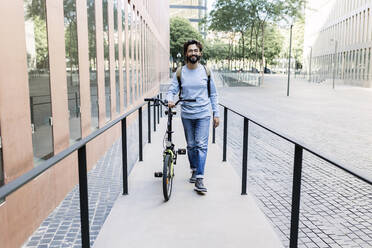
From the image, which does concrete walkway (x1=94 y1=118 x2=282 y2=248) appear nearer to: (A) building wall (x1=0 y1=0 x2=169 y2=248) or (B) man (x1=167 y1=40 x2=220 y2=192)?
(B) man (x1=167 y1=40 x2=220 y2=192)

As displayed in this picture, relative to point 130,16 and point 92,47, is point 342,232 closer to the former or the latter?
point 92,47

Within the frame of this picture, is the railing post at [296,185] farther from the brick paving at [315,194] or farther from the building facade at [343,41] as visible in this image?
the building facade at [343,41]

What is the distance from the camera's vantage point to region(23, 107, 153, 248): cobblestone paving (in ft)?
12.5

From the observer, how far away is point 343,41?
51188mm

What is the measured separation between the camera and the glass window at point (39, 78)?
174 inches

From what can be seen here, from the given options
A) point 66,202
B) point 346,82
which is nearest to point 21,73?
point 66,202

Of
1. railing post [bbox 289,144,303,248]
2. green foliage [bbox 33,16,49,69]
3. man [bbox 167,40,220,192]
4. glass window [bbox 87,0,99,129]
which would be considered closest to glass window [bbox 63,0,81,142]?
green foliage [bbox 33,16,49,69]

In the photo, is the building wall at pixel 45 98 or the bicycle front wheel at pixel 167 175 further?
the bicycle front wheel at pixel 167 175

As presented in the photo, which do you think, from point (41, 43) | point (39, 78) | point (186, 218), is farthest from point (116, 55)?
point (186, 218)

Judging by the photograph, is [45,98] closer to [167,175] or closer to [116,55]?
[167,175]

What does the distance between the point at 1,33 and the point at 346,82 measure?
48.2m

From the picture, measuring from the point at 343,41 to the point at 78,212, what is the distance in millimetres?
52993

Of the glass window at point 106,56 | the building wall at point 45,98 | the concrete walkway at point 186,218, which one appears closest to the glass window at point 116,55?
the glass window at point 106,56

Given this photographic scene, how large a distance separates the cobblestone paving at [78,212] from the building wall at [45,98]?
0.38 feet
